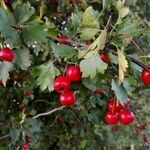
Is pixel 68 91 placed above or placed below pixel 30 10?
below

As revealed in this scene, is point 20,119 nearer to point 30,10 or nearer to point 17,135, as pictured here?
point 17,135

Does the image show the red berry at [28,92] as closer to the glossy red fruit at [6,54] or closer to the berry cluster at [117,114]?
the berry cluster at [117,114]

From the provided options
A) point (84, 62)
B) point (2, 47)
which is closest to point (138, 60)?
point (84, 62)

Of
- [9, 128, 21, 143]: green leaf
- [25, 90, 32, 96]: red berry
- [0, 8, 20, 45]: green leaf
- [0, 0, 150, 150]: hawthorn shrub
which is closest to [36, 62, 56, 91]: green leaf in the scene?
[0, 0, 150, 150]: hawthorn shrub

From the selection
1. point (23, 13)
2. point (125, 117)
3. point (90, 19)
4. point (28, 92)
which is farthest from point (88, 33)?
point (28, 92)

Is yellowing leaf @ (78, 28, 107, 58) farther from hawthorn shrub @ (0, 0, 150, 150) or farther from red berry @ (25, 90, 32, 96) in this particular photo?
red berry @ (25, 90, 32, 96)

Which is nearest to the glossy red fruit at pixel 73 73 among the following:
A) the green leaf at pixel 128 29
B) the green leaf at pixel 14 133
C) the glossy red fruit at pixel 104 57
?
the glossy red fruit at pixel 104 57
